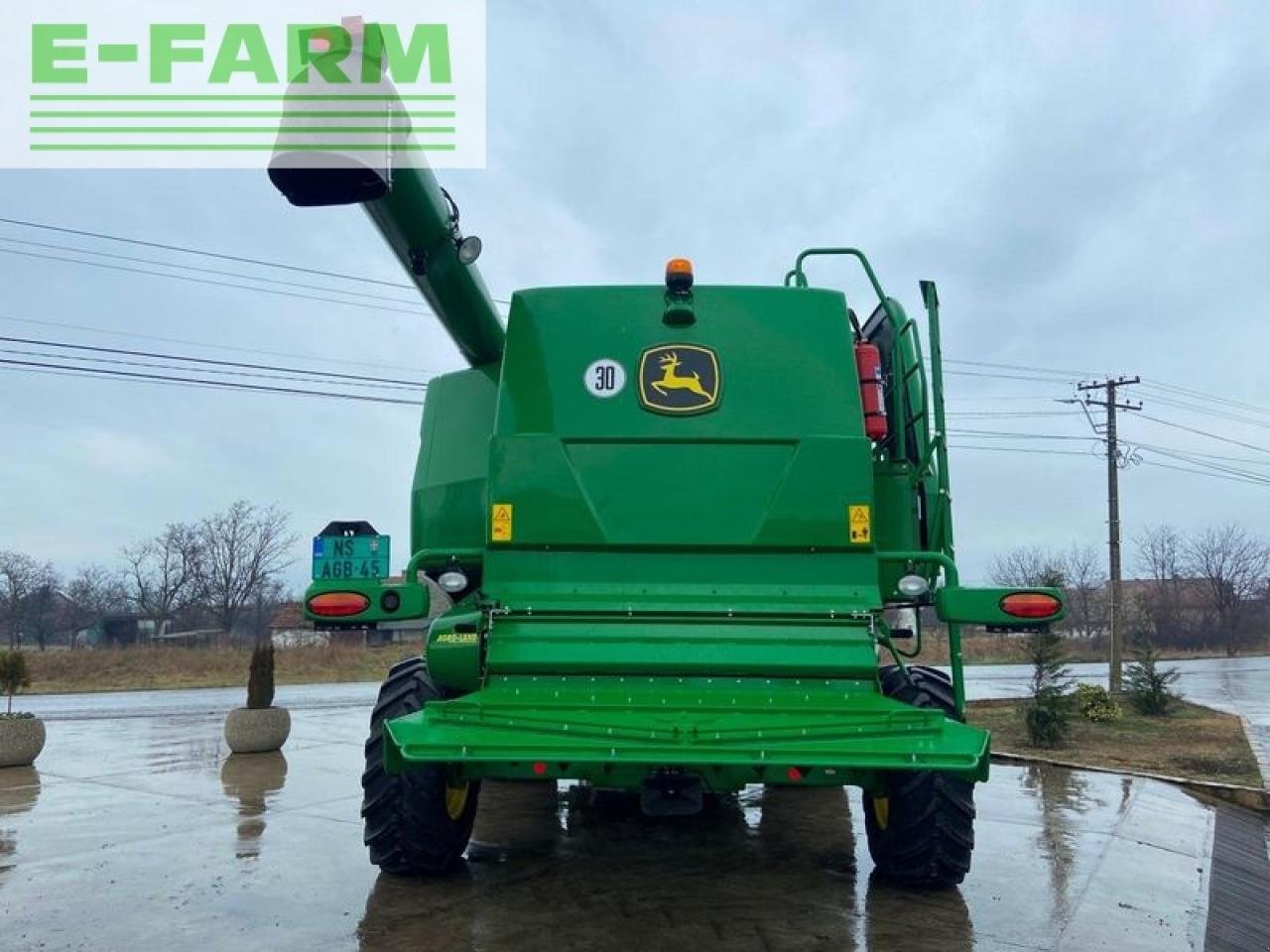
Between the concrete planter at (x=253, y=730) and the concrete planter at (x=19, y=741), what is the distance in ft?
6.02

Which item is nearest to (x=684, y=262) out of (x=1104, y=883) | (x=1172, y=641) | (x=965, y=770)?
(x=965, y=770)

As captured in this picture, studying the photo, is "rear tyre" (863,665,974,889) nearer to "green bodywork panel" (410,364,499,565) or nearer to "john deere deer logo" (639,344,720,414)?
"john deere deer logo" (639,344,720,414)

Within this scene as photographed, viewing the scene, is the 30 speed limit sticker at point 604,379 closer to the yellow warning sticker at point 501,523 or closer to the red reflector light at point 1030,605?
the yellow warning sticker at point 501,523

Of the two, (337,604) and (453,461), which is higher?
(453,461)

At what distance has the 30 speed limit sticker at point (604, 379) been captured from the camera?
5523 mm

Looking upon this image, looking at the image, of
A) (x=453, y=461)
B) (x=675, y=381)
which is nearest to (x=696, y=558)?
(x=675, y=381)

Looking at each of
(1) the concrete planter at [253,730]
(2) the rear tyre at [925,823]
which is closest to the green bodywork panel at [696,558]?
(2) the rear tyre at [925,823]

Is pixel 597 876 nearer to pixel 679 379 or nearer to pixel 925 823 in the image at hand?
pixel 925 823

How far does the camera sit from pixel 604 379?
555cm

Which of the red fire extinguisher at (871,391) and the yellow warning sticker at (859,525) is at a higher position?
the red fire extinguisher at (871,391)

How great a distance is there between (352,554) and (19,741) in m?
7.93

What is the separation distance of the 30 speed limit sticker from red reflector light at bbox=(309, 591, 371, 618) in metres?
1.59

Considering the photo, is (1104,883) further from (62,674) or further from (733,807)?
A: (62,674)

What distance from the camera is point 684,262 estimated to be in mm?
5625
